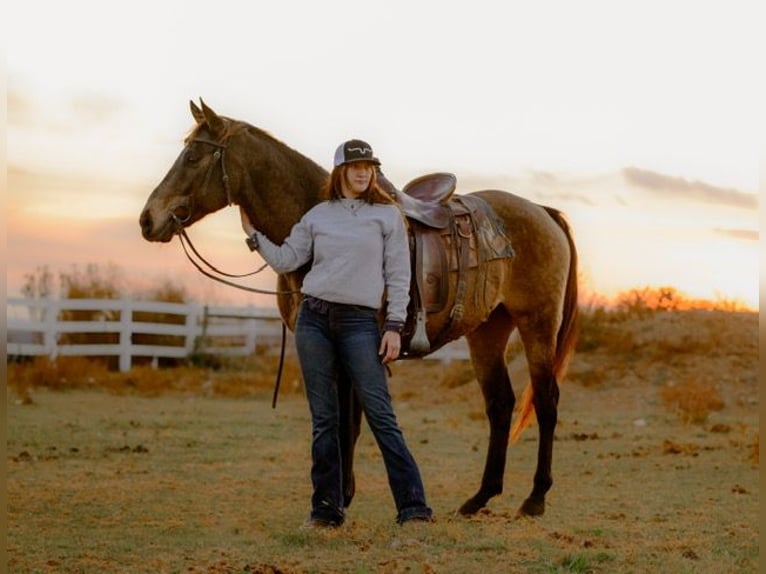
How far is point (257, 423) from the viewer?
13.5 metres

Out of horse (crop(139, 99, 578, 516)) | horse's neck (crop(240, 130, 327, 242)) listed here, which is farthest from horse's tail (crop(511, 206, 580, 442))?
horse's neck (crop(240, 130, 327, 242))

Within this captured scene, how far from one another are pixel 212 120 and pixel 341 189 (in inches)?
33.7

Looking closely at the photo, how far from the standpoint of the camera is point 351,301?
614 cm

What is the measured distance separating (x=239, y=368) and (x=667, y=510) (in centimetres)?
1349

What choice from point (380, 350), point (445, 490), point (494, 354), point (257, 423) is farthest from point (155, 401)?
point (380, 350)

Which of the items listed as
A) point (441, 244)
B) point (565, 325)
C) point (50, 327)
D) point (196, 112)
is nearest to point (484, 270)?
point (441, 244)

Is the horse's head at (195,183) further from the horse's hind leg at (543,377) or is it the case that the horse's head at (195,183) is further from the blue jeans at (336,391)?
the horse's hind leg at (543,377)

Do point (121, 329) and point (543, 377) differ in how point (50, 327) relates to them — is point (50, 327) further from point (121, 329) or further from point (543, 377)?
point (543, 377)

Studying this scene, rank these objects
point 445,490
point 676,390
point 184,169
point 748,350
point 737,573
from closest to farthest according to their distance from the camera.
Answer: point 737,573 → point 184,169 → point 445,490 → point 676,390 → point 748,350

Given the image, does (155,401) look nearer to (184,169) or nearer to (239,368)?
(239,368)

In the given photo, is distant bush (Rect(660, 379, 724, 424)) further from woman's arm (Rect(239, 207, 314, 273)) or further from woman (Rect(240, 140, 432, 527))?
woman's arm (Rect(239, 207, 314, 273))

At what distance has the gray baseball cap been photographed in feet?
20.0

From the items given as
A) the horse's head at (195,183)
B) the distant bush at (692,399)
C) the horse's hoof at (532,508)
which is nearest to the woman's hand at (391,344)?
the horse's head at (195,183)

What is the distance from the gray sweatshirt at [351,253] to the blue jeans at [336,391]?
0.37 feet
